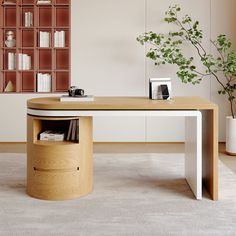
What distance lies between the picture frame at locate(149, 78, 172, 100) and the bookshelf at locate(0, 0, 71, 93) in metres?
2.82

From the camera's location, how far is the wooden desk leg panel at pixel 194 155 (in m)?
3.26

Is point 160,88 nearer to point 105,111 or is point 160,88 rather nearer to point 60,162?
point 105,111

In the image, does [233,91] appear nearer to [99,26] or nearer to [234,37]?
[234,37]

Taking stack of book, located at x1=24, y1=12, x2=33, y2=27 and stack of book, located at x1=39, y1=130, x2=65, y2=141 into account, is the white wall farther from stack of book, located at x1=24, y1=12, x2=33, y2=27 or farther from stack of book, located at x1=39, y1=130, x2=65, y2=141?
stack of book, located at x1=39, y1=130, x2=65, y2=141

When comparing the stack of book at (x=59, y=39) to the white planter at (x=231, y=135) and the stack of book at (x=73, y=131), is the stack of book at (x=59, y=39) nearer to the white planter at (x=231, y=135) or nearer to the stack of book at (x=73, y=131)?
the white planter at (x=231, y=135)

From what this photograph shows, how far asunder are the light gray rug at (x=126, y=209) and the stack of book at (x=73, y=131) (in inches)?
21.2

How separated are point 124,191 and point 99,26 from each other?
3397mm

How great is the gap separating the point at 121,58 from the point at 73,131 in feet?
9.95

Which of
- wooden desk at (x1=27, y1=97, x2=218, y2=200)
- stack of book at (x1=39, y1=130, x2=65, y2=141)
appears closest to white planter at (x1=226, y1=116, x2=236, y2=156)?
wooden desk at (x1=27, y1=97, x2=218, y2=200)

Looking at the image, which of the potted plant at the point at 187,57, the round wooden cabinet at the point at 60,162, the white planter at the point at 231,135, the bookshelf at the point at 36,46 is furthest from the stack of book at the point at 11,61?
the white planter at the point at 231,135

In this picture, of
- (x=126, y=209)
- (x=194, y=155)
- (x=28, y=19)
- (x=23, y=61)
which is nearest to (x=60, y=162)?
(x=126, y=209)

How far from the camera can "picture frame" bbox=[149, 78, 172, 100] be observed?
368 centimetres

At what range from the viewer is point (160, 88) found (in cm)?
370

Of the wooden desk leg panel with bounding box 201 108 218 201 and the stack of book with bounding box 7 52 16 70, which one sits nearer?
the wooden desk leg panel with bounding box 201 108 218 201
